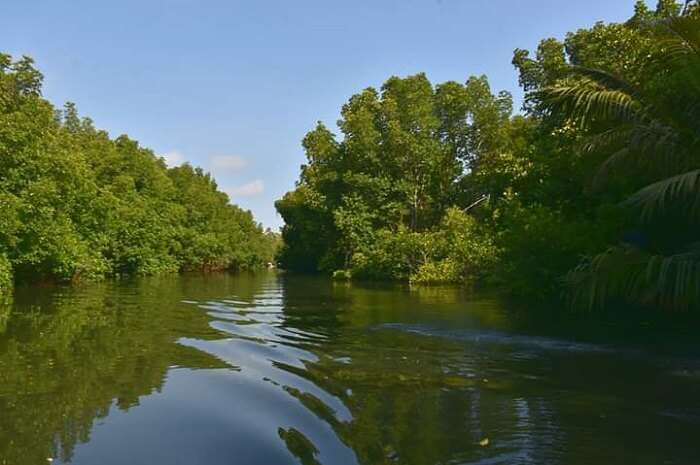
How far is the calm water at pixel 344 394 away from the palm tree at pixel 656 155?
133 cm

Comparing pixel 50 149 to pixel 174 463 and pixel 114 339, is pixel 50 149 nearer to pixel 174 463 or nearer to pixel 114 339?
pixel 114 339

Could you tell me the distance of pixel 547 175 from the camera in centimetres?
2259

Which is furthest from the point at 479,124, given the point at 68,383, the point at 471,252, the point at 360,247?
the point at 68,383

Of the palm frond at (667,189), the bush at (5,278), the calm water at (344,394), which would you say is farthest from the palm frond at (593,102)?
the bush at (5,278)

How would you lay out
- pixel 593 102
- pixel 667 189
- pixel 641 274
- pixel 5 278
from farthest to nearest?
1. pixel 5 278
2. pixel 593 102
3. pixel 667 189
4. pixel 641 274

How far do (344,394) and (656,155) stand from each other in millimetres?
8856

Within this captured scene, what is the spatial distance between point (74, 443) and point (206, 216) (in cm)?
7694

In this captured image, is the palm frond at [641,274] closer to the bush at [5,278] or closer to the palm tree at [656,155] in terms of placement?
the palm tree at [656,155]

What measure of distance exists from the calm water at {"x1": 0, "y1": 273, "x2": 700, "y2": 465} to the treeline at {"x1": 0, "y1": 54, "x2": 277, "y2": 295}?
1329 centimetres

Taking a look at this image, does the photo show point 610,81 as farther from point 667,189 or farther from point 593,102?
point 667,189

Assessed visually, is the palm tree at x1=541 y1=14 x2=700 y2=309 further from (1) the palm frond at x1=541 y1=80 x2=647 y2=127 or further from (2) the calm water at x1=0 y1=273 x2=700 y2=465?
(2) the calm water at x1=0 y1=273 x2=700 y2=465

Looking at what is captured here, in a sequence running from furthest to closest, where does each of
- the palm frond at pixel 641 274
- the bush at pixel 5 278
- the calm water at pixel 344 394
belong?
the bush at pixel 5 278 → the palm frond at pixel 641 274 → the calm water at pixel 344 394

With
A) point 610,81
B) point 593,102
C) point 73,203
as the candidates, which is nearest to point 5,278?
point 73,203

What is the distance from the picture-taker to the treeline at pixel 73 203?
27828 mm
